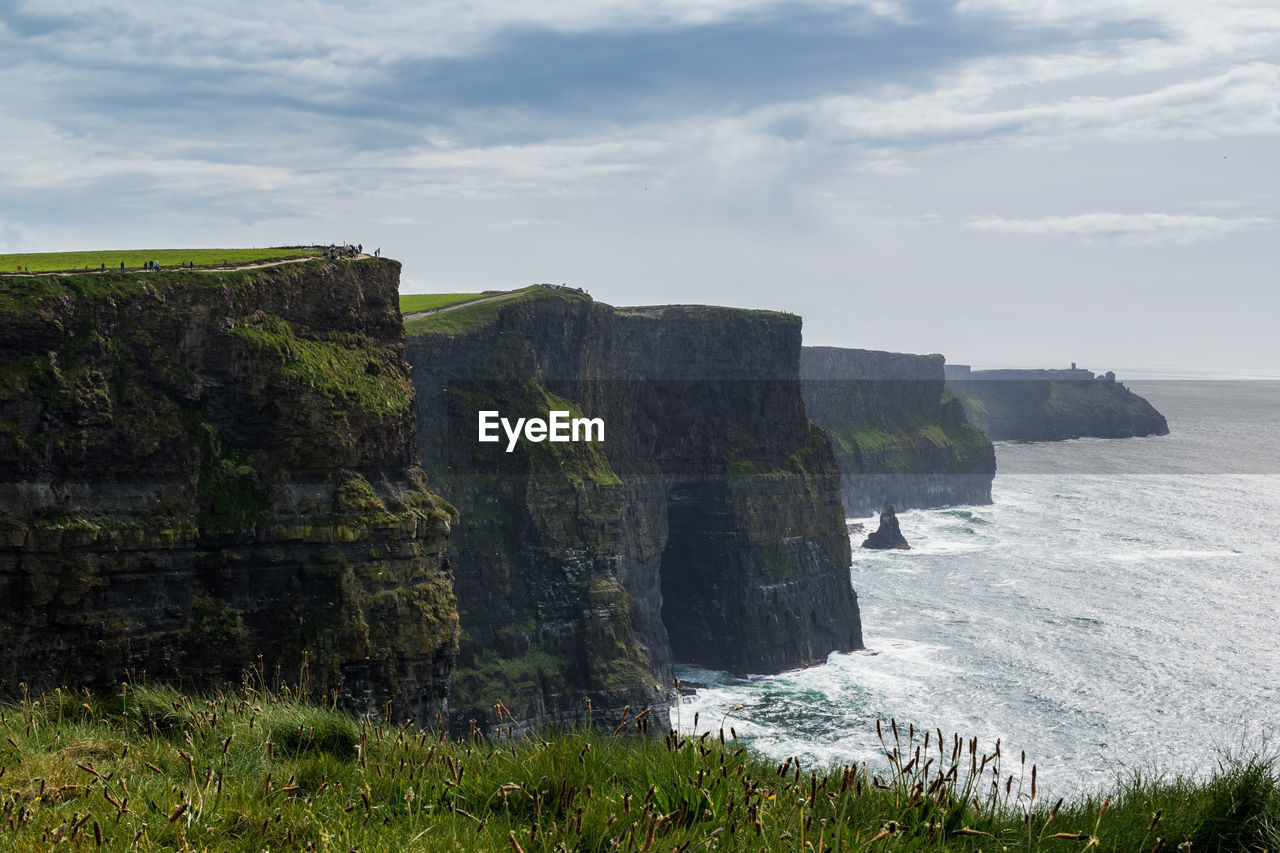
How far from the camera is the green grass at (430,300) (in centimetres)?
7824

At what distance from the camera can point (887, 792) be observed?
8.17 m

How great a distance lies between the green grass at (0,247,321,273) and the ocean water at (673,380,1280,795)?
2822 cm

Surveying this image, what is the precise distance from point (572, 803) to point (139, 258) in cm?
4588

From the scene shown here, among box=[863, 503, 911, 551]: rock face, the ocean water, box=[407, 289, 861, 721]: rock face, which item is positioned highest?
box=[407, 289, 861, 721]: rock face

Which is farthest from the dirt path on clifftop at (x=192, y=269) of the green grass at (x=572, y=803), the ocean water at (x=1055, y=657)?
the green grass at (x=572, y=803)

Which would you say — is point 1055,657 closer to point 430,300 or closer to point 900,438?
point 430,300

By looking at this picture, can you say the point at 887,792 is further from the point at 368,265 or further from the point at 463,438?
the point at 463,438

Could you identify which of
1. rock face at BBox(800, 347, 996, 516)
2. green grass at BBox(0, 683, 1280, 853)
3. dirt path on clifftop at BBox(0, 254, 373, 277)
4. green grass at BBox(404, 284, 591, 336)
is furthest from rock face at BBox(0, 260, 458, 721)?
rock face at BBox(800, 347, 996, 516)

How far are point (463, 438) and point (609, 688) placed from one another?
18.3m

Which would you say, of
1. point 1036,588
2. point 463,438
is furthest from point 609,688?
point 1036,588

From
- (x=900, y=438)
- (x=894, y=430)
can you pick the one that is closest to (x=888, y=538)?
(x=900, y=438)

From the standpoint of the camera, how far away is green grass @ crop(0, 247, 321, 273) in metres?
42.0

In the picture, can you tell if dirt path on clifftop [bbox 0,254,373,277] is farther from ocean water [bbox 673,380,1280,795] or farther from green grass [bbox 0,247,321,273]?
ocean water [bbox 673,380,1280,795]

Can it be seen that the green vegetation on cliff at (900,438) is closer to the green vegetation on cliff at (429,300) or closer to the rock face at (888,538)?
the rock face at (888,538)
